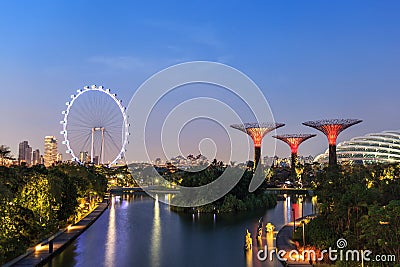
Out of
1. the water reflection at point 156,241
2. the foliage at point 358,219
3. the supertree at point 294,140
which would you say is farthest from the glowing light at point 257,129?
the foliage at point 358,219

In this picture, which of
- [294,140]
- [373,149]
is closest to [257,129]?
[294,140]

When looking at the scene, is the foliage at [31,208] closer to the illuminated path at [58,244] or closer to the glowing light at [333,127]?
the illuminated path at [58,244]

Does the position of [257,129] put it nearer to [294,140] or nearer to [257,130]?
[257,130]

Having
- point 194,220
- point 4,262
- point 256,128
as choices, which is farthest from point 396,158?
point 4,262

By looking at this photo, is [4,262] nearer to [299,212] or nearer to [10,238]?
[10,238]

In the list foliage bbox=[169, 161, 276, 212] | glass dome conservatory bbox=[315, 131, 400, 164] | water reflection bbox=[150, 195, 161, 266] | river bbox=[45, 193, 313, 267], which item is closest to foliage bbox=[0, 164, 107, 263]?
river bbox=[45, 193, 313, 267]
